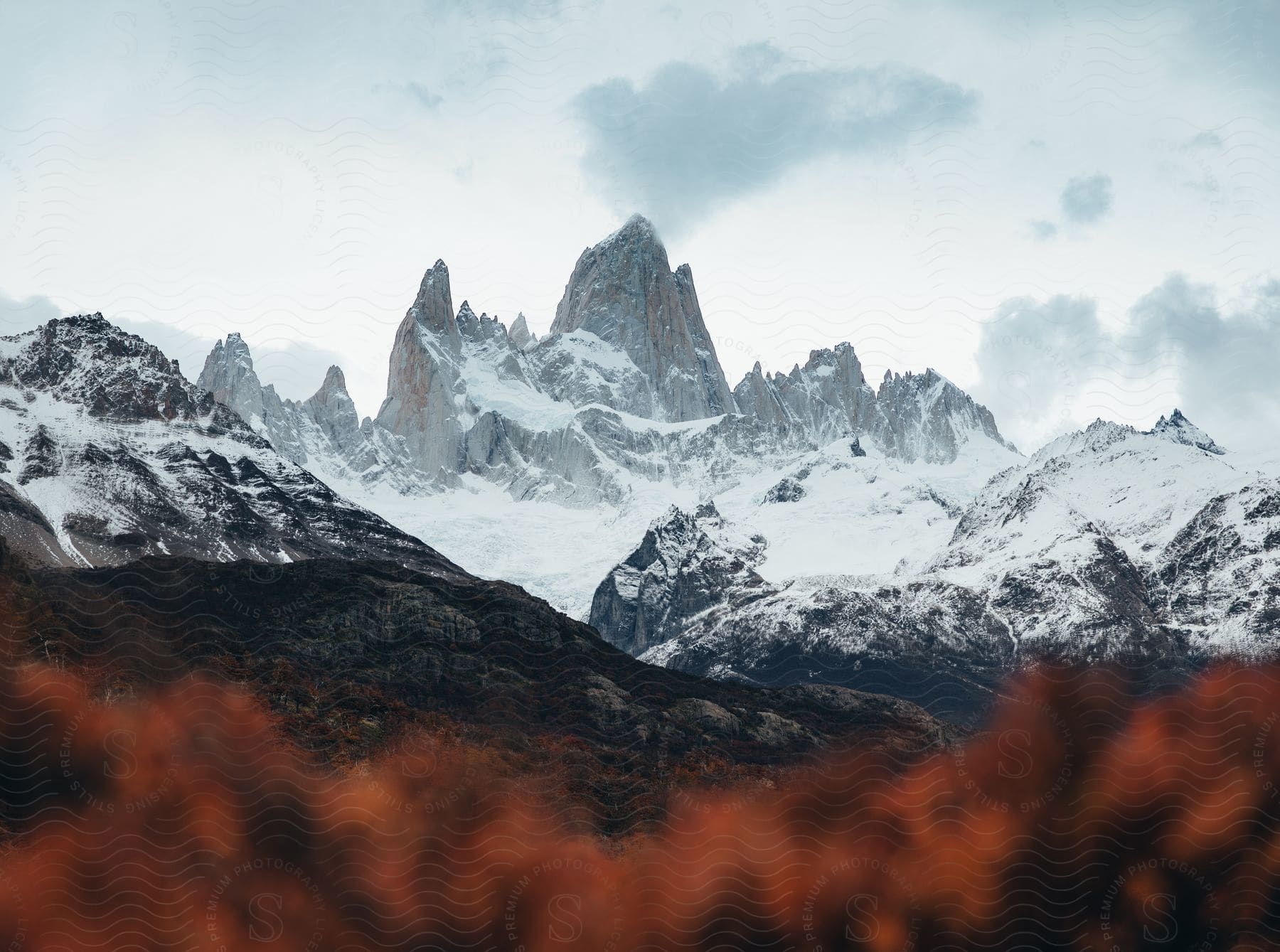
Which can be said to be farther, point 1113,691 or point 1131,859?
point 1113,691

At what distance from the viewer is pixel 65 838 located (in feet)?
217

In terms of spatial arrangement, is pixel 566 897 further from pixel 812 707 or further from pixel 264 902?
pixel 812 707

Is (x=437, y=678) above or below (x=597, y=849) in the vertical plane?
above

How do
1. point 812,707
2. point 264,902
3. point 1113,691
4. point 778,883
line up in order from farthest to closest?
1. point 812,707
2. point 1113,691
3. point 778,883
4. point 264,902

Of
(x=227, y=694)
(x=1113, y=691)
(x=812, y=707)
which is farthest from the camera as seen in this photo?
(x=812, y=707)

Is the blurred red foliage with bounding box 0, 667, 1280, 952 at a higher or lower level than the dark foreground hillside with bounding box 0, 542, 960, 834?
lower

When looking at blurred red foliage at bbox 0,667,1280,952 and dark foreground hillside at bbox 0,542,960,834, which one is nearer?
blurred red foliage at bbox 0,667,1280,952

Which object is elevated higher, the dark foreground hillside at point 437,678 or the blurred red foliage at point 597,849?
the dark foreground hillside at point 437,678

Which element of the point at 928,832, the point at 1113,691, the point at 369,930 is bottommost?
the point at 369,930

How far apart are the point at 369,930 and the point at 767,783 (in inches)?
1146

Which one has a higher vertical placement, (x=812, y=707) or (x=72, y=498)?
(x=72, y=498)

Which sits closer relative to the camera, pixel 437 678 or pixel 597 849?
pixel 597 849

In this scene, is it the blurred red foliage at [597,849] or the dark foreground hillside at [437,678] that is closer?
the blurred red foliage at [597,849]

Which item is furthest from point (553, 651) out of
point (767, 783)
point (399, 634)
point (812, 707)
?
point (767, 783)
